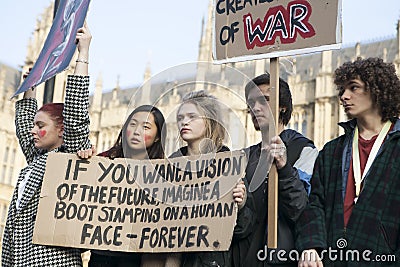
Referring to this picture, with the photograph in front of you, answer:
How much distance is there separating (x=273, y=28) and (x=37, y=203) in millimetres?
1196

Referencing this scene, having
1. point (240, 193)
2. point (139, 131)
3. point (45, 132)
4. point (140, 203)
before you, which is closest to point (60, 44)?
point (45, 132)

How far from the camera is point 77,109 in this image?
2.70 m

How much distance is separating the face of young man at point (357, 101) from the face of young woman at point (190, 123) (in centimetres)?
54

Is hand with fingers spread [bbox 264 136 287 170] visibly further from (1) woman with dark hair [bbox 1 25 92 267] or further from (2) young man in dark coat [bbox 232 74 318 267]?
→ (1) woman with dark hair [bbox 1 25 92 267]

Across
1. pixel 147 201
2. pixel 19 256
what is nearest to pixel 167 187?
pixel 147 201

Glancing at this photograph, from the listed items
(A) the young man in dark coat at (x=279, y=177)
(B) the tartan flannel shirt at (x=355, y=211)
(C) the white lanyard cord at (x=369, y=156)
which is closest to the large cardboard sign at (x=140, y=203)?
(A) the young man in dark coat at (x=279, y=177)

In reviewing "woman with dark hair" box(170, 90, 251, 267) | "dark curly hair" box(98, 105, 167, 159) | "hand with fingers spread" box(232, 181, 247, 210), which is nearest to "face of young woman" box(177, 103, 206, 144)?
"woman with dark hair" box(170, 90, 251, 267)

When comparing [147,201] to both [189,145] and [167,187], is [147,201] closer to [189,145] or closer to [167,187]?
[167,187]

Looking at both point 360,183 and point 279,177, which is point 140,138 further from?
point 360,183

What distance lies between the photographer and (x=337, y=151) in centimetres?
254

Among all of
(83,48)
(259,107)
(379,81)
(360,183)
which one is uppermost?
(83,48)

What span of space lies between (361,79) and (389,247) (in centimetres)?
63

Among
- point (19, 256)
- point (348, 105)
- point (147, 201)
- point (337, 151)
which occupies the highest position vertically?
point (348, 105)

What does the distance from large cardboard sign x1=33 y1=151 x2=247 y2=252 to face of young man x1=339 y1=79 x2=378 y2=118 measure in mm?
437
